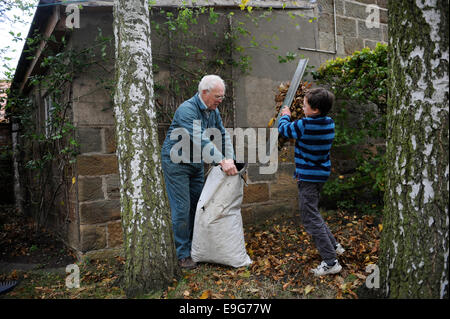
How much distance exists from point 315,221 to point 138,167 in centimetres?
145

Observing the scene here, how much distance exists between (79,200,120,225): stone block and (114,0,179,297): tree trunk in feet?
3.92

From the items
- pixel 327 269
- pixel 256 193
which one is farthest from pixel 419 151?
pixel 256 193

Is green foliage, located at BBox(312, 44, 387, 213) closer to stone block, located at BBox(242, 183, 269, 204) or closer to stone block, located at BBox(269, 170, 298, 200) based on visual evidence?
stone block, located at BBox(269, 170, 298, 200)

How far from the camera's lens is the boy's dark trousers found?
2.73 m

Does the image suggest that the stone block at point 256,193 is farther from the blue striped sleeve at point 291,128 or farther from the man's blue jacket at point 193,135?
the blue striped sleeve at point 291,128

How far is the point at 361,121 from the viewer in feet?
14.6

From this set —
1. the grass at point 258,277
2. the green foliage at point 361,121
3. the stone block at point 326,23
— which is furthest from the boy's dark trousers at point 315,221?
the stone block at point 326,23

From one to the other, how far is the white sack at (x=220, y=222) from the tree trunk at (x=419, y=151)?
1.30m

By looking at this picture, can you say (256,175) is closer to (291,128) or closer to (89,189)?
(291,128)

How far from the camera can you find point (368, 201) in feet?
15.8

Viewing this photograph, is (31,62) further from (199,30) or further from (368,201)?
(368,201)

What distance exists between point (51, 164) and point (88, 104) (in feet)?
5.14

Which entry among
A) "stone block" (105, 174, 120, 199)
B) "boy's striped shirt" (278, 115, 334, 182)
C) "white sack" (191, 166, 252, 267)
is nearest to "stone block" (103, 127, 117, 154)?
"stone block" (105, 174, 120, 199)
